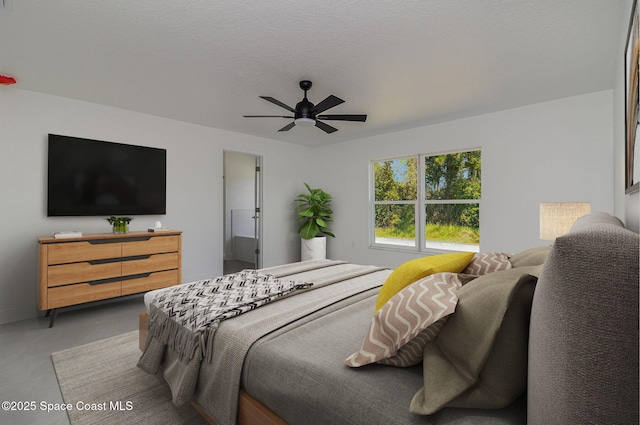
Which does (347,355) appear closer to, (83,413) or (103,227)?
(83,413)

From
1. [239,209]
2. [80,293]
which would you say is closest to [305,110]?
[80,293]

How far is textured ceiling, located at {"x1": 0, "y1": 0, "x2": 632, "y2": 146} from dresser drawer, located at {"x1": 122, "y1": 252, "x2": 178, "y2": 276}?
188 cm

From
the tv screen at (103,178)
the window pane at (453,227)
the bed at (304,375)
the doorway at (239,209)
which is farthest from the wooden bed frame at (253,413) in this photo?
the doorway at (239,209)

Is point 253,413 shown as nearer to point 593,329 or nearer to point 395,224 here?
point 593,329

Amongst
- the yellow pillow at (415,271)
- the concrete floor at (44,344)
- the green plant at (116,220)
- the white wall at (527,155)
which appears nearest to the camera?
the yellow pillow at (415,271)

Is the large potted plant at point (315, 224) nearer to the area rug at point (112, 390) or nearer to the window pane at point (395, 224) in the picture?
the window pane at point (395, 224)

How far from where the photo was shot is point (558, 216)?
2410mm

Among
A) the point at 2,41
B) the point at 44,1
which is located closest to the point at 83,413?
the point at 44,1

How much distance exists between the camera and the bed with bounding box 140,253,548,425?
94 cm

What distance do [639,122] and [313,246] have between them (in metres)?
4.73

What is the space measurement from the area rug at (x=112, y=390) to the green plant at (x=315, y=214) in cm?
344

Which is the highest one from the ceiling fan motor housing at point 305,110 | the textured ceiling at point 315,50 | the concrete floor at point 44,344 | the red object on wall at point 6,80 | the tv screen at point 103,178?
the textured ceiling at point 315,50

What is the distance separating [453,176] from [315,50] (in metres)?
3.02

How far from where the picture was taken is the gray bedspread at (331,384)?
896 millimetres
